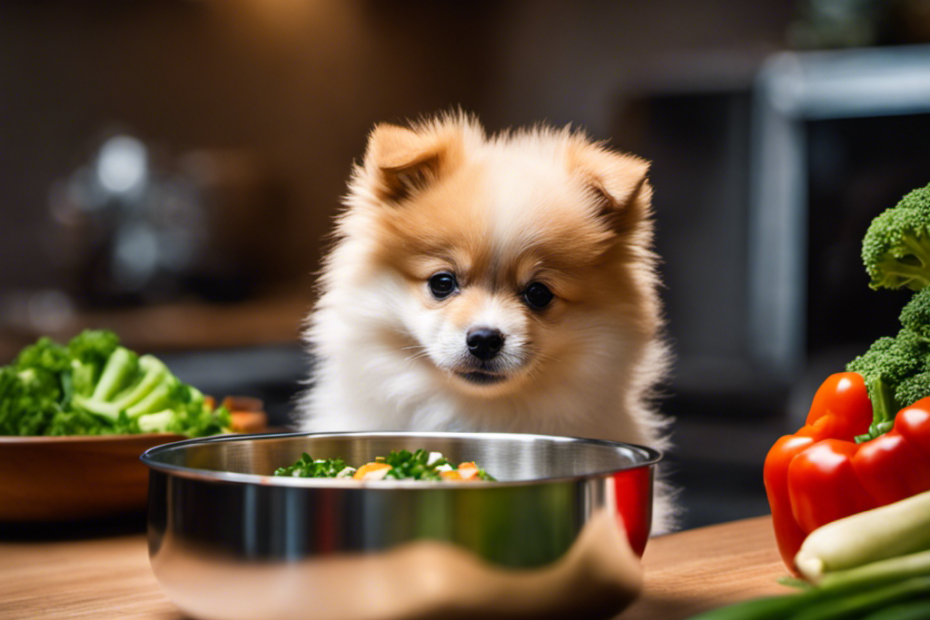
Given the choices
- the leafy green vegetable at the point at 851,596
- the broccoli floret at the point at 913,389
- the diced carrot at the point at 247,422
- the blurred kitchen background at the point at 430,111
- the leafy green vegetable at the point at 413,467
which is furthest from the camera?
the blurred kitchen background at the point at 430,111

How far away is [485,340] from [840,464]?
468 mm

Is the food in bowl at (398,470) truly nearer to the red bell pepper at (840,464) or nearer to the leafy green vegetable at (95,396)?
the red bell pepper at (840,464)

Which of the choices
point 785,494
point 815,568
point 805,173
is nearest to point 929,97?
point 805,173

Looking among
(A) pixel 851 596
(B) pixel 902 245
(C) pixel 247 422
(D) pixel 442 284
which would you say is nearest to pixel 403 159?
(D) pixel 442 284

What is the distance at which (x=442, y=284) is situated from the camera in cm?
130

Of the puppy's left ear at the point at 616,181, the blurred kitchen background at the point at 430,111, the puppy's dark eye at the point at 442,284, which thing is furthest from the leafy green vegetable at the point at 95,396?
the blurred kitchen background at the point at 430,111

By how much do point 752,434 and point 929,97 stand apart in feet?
4.59

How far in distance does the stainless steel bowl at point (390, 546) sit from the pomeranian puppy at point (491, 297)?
1.63 ft

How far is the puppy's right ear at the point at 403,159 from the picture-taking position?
1.30 metres

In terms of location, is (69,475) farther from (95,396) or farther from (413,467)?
(413,467)

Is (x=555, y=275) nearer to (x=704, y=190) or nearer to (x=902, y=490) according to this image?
(x=902, y=490)

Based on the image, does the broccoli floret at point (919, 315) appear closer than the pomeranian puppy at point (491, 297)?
Yes

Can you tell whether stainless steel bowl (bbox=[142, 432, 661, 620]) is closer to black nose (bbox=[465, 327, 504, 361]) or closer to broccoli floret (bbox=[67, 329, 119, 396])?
black nose (bbox=[465, 327, 504, 361])

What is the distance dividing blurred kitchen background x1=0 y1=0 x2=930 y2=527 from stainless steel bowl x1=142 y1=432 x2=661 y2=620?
271cm
